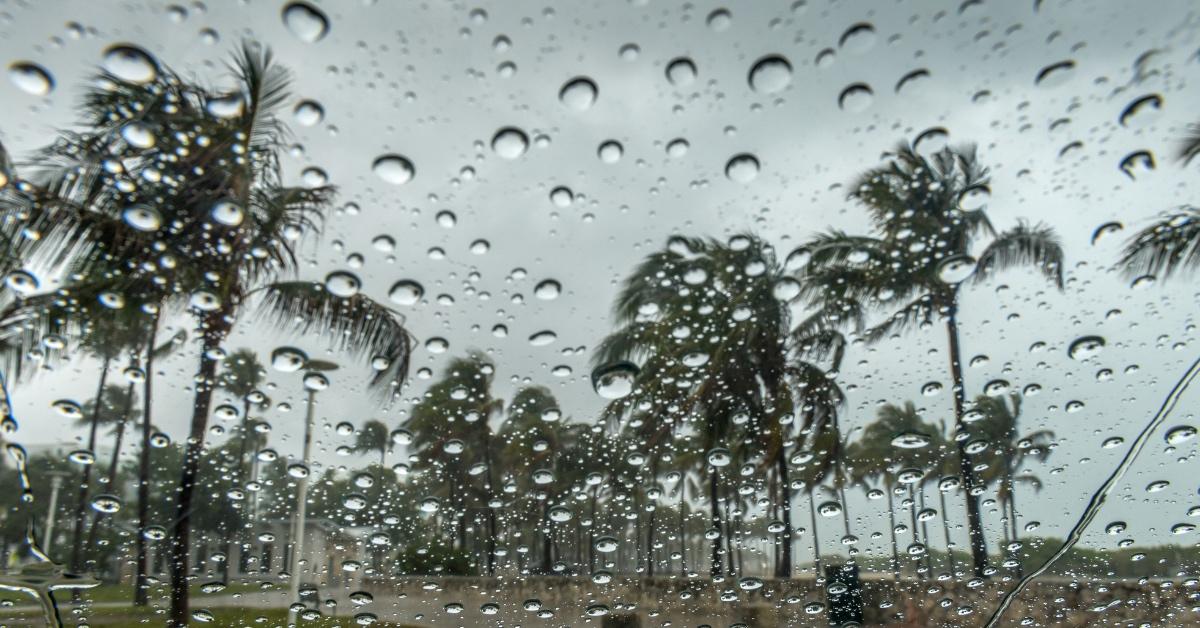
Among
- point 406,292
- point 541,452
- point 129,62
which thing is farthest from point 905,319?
point 129,62

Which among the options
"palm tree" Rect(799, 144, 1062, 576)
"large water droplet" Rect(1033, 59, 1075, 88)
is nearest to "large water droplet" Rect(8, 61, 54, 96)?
"palm tree" Rect(799, 144, 1062, 576)

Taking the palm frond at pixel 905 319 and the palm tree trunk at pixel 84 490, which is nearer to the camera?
the palm tree trunk at pixel 84 490

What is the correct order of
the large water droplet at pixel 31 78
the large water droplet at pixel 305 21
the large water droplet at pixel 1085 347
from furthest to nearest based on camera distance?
the large water droplet at pixel 1085 347 → the large water droplet at pixel 305 21 → the large water droplet at pixel 31 78

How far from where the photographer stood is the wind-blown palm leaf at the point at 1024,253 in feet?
5.95

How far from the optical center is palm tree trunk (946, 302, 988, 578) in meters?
1.96

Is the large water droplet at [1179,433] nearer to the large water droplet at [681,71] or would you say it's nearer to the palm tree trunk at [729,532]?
the palm tree trunk at [729,532]

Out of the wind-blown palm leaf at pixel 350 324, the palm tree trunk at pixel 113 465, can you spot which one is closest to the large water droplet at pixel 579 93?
the wind-blown palm leaf at pixel 350 324

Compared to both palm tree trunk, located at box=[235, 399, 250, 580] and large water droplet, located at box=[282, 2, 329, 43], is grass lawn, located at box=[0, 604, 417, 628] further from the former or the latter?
large water droplet, located at box=[282, 2, 329, 43]

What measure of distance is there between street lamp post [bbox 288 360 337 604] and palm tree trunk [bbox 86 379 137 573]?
1.33 ft

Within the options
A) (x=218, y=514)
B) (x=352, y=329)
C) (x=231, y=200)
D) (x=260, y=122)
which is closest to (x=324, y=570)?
(x=218, y=514)

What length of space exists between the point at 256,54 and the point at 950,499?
2.54 meters

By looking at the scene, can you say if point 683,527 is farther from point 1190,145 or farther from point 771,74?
point 1190,145

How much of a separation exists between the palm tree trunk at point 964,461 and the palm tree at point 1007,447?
0.05m

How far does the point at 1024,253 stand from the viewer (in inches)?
73.3
